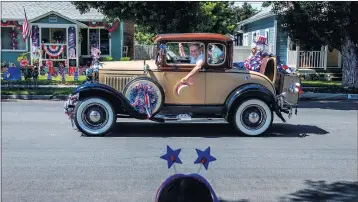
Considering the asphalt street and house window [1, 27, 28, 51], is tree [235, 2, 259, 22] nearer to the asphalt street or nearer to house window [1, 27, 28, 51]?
house window [1, 27, 28, 51]

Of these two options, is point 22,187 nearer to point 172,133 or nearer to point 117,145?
point 117,145

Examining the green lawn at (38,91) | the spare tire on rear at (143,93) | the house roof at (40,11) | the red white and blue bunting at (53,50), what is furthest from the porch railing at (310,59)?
the spare tire on rear at (143,93)

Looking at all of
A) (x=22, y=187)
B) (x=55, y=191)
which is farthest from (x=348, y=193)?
(x=22, y=187)

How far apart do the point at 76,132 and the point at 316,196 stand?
5182 millimetres

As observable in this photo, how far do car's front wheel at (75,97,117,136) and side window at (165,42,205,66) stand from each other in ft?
4.90

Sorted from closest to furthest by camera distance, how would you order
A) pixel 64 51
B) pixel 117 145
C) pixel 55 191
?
pixel 55 191 < pixel 117 145 < pixel 64 51

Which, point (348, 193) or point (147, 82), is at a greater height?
point (147, 82)

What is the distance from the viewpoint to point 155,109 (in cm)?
863

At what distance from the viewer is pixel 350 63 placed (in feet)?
58.4

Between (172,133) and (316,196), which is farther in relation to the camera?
(172,133)

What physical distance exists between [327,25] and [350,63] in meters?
1.82

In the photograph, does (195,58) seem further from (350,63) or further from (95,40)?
(95,40)

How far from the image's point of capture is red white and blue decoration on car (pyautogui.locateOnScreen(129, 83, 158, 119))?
853 centimetres

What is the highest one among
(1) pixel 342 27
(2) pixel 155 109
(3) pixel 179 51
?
(1) pixel 342 27
